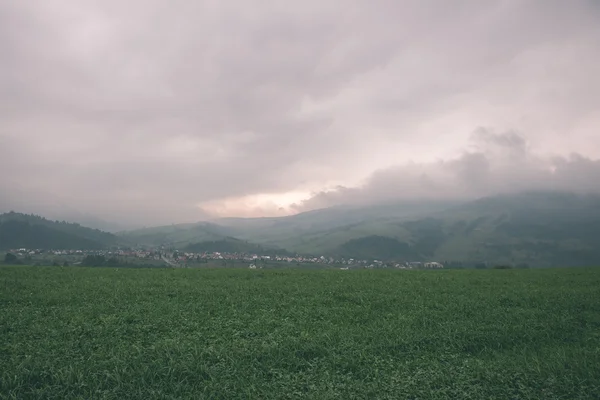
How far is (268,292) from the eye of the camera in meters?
20.3

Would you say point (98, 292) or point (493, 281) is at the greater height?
point (98, 292)

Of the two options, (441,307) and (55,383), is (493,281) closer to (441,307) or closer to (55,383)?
(441,307)

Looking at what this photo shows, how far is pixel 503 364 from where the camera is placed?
11.1 metres

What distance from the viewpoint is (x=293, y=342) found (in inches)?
483

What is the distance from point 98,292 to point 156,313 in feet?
19.0

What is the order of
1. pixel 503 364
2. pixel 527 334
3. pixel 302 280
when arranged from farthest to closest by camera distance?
pixel 302 280, pixel 527 334, pixel 503 364

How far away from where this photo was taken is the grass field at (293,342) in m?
9.61

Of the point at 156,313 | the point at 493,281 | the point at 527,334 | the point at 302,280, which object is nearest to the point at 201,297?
the point at 156,313

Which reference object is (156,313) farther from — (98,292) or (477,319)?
(477,319)

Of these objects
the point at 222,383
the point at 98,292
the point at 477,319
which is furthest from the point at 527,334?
the point at 98,292

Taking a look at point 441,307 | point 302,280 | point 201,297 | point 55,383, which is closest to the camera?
point 55,383

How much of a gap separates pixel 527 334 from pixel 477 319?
6.71ft

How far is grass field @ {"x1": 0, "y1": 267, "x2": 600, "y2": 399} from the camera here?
31.5 ft

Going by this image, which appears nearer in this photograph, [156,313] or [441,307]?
[156,313]
